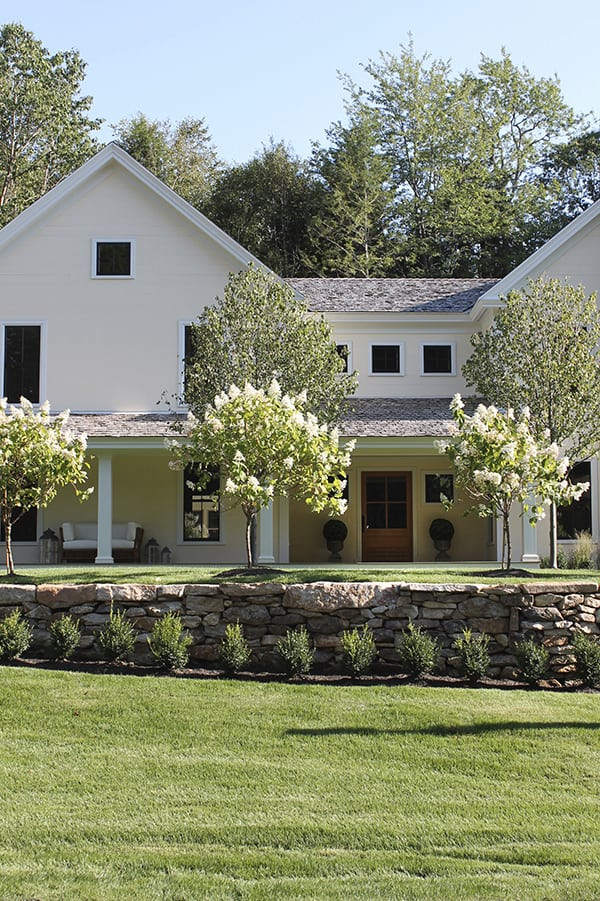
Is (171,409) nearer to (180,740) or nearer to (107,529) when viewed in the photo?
(107,529)

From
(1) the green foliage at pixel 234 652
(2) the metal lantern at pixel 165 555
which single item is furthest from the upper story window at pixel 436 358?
(1) the green foliage at pixel 234 652

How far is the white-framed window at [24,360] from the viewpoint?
20.8 meters

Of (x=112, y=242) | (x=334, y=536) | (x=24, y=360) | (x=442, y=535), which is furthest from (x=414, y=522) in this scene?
(x=24, y=360)

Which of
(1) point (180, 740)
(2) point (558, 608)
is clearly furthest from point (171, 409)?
(1) point (180, 740)

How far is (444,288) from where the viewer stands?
24438 millimetres

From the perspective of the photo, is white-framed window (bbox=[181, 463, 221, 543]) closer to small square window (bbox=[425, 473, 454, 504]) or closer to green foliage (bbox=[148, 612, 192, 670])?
small square window (bbox=[425, 473, 454, 504])

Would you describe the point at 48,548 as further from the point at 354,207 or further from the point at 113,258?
the point at 354,207

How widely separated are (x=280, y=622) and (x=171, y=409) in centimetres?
1021

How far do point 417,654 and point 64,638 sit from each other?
375 cm

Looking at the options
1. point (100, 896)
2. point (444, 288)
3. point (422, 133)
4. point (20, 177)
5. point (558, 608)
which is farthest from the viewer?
point (422, 133)

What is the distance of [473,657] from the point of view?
10.3 metres

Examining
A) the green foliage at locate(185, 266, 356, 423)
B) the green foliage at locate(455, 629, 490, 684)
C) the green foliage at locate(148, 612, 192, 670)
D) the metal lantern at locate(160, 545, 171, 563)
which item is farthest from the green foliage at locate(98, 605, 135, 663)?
the metal lantern at locate(160, 545, 171, 563)

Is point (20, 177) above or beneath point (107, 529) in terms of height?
above

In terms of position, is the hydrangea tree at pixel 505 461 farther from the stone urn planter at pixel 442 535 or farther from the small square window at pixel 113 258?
the small square window at pixel 113 258
